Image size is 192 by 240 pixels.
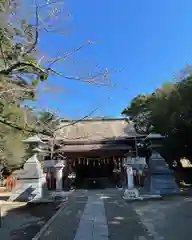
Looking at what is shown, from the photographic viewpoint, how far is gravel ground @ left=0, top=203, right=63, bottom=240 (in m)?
5.27

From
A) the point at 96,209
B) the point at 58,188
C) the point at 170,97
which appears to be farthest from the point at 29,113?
the point at 170,97

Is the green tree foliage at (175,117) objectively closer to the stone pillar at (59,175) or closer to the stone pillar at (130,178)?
the stone pillar at (130,178)

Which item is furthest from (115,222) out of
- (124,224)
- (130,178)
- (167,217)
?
(130,178)

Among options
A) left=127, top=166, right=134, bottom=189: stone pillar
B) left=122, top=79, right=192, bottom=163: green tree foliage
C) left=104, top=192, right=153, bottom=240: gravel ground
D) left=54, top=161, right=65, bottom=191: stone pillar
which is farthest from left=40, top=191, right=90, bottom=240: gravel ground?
left=122, top=79, right=192, bottom=163: green tree foliage

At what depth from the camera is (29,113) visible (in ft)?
12.9

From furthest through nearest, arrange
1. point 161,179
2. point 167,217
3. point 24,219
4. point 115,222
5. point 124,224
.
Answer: point 161,179
point 24,219
point 167,217
point 115,222
point 124,224

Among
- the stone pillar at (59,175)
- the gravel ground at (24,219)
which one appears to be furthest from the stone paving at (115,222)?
the stone pillar at (59,175)

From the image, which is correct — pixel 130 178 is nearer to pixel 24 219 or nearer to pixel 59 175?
pixel 59 175

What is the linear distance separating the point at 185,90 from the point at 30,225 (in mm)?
10583

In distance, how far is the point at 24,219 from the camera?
6.64 meters

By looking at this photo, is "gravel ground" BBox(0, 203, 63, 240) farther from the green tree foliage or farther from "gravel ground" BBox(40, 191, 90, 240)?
the green tree foliage

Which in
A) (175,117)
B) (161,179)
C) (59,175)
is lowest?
(161,179)

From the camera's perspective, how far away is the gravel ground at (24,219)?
527cm

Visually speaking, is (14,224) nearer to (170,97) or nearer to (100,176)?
(170,97)
